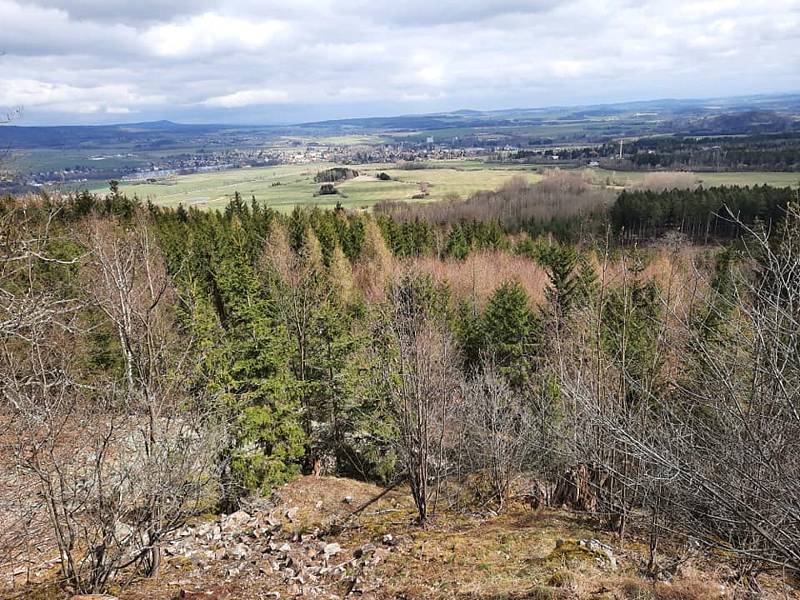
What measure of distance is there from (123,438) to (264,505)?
21.7 feet

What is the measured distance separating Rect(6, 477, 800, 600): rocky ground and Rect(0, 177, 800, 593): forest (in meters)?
0.76

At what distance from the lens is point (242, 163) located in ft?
552

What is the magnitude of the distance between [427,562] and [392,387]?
4.72 meters

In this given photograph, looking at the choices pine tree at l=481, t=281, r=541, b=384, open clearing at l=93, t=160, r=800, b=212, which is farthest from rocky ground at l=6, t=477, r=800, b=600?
open clearing at l=93, t=160, r=800, b=212

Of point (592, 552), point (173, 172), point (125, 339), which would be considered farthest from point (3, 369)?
point (173, 172)

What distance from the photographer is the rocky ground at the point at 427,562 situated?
8.97m

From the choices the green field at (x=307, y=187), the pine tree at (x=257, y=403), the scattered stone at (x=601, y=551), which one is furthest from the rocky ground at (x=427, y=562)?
the green field at (x=307, y=187)

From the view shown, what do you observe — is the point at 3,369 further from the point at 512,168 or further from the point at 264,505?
the point at 512,168

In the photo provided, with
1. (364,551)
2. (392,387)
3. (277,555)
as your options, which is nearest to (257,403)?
(392,387)

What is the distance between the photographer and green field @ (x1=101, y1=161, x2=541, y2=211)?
85500 millimetres

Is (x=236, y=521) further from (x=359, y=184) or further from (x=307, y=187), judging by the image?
(x=359, y=184)

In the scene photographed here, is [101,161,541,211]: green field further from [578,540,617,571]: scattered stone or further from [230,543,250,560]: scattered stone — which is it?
[578,540,617,571]: scattered stone

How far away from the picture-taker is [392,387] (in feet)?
46.5

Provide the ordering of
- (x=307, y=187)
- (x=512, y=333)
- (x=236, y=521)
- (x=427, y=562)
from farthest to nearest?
(x=307, y=187)
(x=512, y=333)
(x=236, y=521)
(x=427, y=562)
